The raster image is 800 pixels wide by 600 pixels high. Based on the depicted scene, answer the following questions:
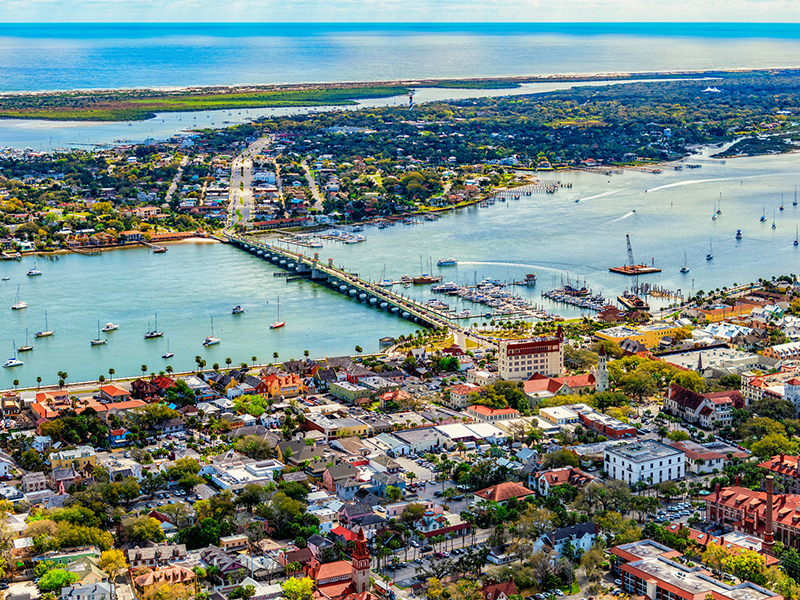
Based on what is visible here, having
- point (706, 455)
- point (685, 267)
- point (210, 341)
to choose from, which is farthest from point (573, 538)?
point (685, 267)

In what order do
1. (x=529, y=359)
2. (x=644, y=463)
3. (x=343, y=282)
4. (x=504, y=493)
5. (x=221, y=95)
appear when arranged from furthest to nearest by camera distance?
1. (x=221, y=95)
2. (x=343, y=282)
3. (x=529, y=359)
4. (x=644, y=463)
5. (x=504, y=493)

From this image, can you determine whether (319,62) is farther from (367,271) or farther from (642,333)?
(642,333)

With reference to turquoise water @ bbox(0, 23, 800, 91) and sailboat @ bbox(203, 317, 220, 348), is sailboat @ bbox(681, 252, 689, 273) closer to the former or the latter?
sailboat @ bbox(203, 317, 220, 348)

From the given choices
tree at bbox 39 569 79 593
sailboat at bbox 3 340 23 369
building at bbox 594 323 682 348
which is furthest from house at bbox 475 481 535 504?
sailboat at bbox 3 340 23 369

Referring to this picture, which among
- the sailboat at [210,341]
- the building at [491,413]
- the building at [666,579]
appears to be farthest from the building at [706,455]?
the sailboat at [210,341]

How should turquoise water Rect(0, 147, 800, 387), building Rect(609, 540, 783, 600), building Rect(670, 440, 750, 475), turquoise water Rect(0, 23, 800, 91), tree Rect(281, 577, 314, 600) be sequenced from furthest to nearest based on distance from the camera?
turquoise water Rect(0, 23, 800, 91), turquoise water Rect(0, 147, 800, 387), building Rect(670, 440, 750, 475), tree Rect(281, 577, 314, 600), building Rect(609, 540, 783, 600)

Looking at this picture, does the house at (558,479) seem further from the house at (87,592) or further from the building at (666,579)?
the house at (87,592)
